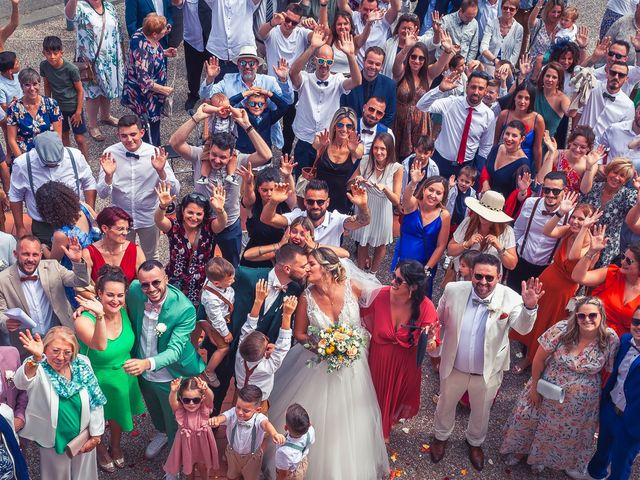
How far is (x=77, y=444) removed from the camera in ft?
17.3

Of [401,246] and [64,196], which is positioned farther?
[401,246]

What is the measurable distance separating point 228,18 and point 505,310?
616cm

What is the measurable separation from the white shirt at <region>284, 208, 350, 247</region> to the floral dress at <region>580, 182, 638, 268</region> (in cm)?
264

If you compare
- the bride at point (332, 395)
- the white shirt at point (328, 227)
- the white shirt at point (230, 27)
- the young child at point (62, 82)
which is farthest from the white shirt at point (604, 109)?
the young child at point (62, 82)

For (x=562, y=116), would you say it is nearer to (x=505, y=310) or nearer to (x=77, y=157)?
(x=505, y=310)

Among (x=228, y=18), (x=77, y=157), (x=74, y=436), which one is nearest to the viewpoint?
(x=74, y=436)

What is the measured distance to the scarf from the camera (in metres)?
5.11

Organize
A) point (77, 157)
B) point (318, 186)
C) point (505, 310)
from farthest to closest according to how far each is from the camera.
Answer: point (77, 157) → point (318, 186) → point (505, 310)

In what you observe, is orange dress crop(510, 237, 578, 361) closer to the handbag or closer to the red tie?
the red tie

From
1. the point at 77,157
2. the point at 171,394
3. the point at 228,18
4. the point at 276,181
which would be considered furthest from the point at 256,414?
the point at 228,18

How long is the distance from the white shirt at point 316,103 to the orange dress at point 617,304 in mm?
3859

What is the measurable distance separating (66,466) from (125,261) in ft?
5.70

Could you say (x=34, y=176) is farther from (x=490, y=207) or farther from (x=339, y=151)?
(x=490, y=207)

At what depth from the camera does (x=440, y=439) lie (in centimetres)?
645
